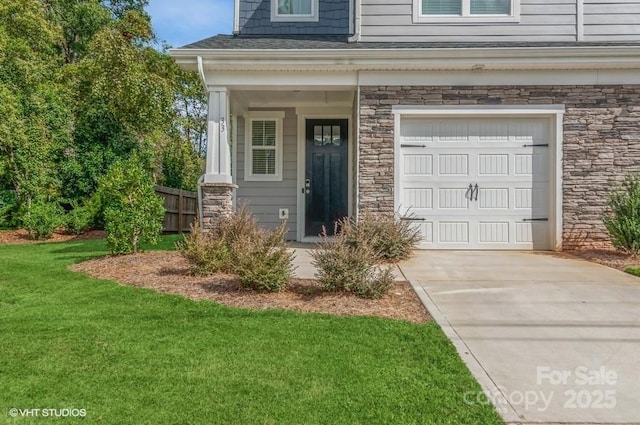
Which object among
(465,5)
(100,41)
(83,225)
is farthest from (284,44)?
(100,41)

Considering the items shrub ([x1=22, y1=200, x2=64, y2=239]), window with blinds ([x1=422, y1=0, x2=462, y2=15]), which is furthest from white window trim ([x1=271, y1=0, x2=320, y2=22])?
shrub ([x1=22, y1=200, x2=64, y2=239])

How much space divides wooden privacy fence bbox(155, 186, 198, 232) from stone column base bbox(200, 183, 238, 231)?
536 centimetres

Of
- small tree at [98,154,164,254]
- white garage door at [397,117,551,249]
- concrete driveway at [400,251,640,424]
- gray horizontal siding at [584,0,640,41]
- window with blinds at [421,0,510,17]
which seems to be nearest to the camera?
concrete driveway at [400,251,640,424]

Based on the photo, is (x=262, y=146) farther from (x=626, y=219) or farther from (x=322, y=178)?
(x=626, y=219)

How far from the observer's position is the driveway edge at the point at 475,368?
83.3 inches

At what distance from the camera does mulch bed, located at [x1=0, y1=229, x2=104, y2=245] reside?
9.53 metres

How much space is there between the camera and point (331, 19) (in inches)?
333

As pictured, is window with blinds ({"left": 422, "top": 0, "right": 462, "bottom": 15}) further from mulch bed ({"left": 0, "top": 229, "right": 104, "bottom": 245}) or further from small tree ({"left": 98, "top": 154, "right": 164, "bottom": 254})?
mulch bed ({"left": 0, "top": 229, "right": 104, "bottom": 245})

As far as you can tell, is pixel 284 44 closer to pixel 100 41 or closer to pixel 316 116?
pixel 316 116

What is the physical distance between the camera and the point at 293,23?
8.45 meters

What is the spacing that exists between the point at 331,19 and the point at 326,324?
7041 mm

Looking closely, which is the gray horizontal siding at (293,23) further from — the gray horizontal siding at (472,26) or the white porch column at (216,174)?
the white porch column at (216,174)

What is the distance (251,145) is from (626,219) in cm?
676

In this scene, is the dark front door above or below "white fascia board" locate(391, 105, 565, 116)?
below
